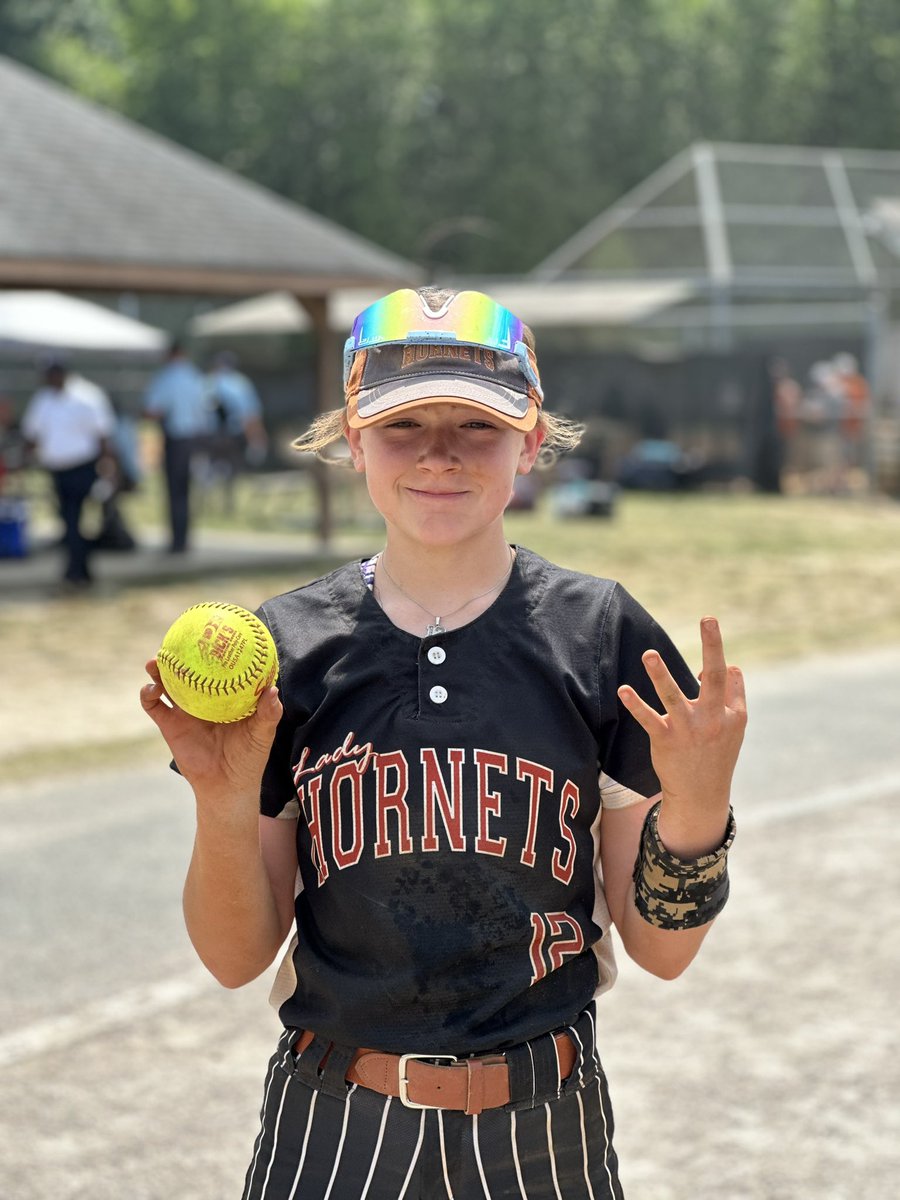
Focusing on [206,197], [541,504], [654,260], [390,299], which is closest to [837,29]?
[654,260]

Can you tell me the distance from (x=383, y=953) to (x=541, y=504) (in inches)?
805

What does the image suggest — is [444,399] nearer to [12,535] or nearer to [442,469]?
[442,469]

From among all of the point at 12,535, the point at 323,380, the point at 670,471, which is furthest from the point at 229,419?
the point at 670,471

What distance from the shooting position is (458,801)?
2172mm

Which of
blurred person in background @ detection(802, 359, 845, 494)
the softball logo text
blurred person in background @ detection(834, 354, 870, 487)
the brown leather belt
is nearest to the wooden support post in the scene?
blurred person in background @ detection(802, 359, 845, 494)

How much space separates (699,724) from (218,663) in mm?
642

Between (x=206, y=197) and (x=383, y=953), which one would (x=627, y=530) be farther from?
(x=383, y=953)

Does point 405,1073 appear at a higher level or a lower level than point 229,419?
lower

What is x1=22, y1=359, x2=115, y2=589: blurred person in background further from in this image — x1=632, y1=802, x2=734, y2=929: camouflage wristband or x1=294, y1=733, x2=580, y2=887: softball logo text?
x1=632, y1=802, x2=734, y2=929: camouflage wristband

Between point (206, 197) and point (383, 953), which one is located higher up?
point (206, 197)

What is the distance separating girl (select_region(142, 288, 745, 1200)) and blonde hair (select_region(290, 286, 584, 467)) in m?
0.03

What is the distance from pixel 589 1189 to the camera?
7.15ft

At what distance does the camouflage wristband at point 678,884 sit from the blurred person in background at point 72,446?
40.2 ft

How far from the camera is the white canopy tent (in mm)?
20031
